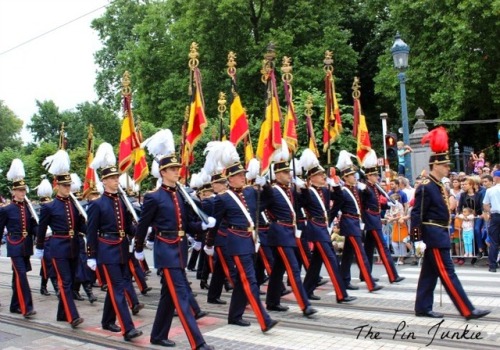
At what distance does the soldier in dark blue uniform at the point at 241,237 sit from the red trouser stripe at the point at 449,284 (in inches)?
88.8

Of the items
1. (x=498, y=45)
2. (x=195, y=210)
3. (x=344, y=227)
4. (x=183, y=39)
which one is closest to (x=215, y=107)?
(x=183, y=39)

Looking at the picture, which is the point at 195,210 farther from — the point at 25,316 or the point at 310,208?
the point at 25,316

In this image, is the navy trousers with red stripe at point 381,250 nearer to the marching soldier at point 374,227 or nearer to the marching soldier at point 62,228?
the marching soldier at point 374,227

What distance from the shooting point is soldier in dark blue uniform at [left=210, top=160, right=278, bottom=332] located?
7.49 metres

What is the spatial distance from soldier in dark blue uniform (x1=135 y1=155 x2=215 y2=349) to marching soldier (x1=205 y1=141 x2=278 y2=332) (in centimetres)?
72

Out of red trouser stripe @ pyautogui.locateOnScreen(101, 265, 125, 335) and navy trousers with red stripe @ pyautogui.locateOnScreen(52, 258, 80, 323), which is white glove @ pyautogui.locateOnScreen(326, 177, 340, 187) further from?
navy trousers with red stripe @ pyautogui.locateOnScreen(52, 258, 80, 323)

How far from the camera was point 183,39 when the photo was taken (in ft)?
102

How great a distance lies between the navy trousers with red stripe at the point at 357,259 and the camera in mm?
9773

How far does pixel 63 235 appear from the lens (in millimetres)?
8898

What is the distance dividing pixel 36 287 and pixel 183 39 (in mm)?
20483

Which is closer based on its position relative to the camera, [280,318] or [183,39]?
[280,318]

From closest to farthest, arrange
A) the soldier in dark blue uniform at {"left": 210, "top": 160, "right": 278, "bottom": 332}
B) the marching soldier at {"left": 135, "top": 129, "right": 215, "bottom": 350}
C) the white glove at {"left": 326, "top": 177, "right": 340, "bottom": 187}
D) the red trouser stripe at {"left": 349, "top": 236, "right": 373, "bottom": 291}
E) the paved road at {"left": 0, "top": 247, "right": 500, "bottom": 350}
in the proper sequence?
1. the paved road at {"left": 0, "top": 247, "right": 500, "bottom": 350}
2. the marching soldier at {"left": 135, "top": 129, "right": 215, "bottom": 350}
3. the soldier in dark blue uniform at {"left": 210, "top": 160, "right": 278, "bottom": 332}
4. the red trouser stripe at {"left": 349, "top": 236, "right": 373, "bottom": 291}
5. the white glove at {"left": 326, "top": 177, "right": 340, "bottom": 187}

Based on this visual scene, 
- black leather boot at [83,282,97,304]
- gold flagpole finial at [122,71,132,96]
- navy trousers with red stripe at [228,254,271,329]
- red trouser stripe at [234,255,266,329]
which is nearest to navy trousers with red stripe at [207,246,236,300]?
navy trousers with red stripe at [228,254,271,329]

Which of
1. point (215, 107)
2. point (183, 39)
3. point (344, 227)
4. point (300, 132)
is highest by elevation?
point (183, 39)
